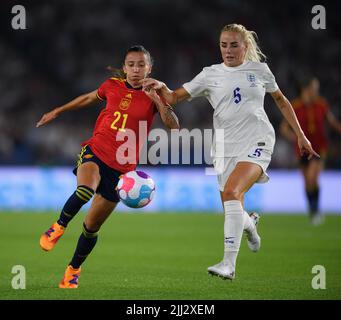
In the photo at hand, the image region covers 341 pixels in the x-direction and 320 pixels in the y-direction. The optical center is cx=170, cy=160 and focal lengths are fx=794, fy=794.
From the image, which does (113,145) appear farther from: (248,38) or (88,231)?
(248,38)

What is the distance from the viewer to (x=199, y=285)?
6.93 metres

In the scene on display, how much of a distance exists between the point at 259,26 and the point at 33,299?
1600 centimetres

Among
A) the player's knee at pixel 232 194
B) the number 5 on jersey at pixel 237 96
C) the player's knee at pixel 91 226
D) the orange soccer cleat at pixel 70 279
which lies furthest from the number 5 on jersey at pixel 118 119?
the orange soccer cleat at pixel 70 279

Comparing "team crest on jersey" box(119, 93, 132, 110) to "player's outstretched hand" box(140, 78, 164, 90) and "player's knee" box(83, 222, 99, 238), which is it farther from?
"player's knee" box(83, 222, 99, 238)

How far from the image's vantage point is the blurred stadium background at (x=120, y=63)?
16.8 meters

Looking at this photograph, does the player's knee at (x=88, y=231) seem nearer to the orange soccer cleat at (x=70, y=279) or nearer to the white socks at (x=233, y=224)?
the orange soccer cleat at (x=70, y=279)

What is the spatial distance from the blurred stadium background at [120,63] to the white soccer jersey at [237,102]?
31.8 ft

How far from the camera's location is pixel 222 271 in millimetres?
6160

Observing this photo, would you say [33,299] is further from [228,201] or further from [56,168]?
[56,168]

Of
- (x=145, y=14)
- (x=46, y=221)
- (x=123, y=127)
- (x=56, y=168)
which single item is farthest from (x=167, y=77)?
(x=123, y=127)

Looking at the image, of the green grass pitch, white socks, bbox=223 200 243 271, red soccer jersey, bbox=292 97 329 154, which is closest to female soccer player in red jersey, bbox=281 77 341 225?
red soccer jersey, bbox=292 97 329 154

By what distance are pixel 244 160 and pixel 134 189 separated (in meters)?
0.96

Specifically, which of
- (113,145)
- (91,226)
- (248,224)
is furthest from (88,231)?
(248,224)

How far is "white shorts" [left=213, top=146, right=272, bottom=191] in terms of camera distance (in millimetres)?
6707
